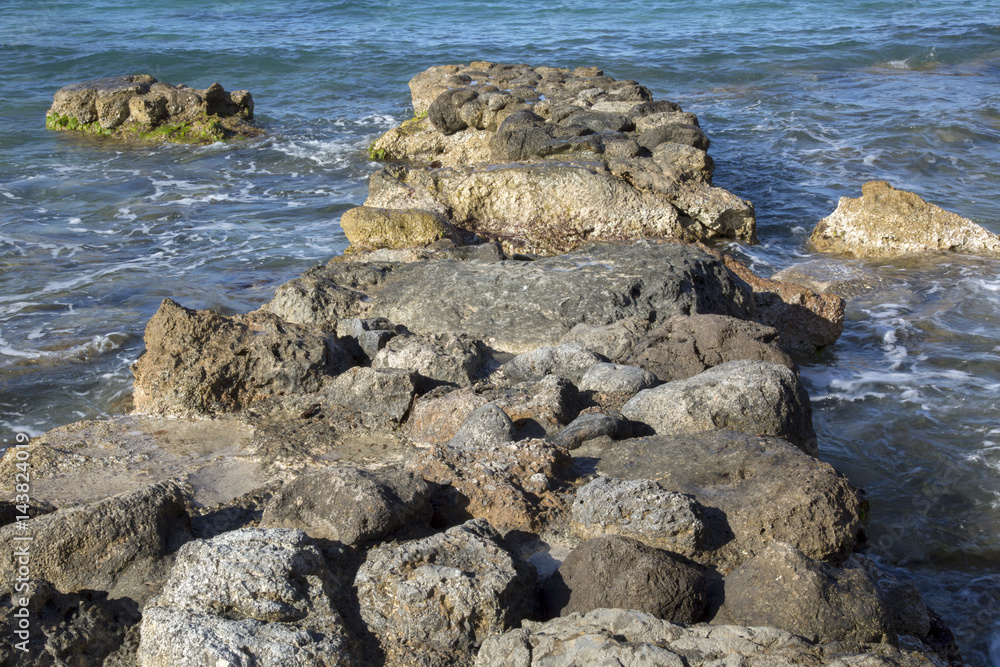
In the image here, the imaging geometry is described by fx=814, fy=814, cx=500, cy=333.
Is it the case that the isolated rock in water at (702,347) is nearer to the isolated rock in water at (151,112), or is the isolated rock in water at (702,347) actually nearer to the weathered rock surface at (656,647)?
the weathered rock surface at (656,647)

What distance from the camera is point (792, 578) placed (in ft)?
7.77

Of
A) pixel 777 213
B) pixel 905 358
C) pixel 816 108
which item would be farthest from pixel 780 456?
pixel 816 108

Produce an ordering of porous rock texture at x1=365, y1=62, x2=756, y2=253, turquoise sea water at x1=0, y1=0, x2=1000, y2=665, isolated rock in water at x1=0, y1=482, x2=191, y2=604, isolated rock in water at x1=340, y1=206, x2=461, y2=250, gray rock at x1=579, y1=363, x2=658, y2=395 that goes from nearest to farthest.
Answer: isolated rock in water at x1=0, y1=482, x2=191, y2=604, gray rock at x1=579, y1=363, x2=658, y2=395, turquoise sea water at x1=0, y1=0, x2=1000, y2=665, isolated rock in water at x1=340, y1=206, x2=461, y2=250, porous rock texture at x1=365, y1=62, x2=756, y2=253

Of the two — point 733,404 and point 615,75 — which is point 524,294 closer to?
point 733,404

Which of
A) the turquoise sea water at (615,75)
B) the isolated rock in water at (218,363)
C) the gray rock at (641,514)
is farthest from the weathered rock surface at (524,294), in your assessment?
the gray rock at (641,514)

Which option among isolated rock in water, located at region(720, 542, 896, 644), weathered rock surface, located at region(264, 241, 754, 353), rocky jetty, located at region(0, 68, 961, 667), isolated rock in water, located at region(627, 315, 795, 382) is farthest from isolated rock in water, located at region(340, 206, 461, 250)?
isolated rock in water, located at region(720, 542, 896, 644)

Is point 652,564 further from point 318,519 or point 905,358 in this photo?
point 905,358

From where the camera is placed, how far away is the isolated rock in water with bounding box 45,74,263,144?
43.8 ft

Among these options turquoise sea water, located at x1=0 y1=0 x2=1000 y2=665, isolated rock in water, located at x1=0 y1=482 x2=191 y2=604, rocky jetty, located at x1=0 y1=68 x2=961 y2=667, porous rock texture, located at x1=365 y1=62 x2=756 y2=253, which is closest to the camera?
rocky jetty, located at x1=0 y1=68 x2=961 y2=667

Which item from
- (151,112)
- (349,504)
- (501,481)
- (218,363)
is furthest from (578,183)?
(151,112)

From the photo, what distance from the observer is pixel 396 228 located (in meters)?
6.88

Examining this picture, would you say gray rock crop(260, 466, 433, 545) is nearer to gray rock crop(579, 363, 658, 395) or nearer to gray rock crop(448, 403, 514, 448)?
gray rock crop(448, 403, 514, 448)

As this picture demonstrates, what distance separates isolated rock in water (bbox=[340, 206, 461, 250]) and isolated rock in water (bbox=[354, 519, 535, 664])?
177 inches

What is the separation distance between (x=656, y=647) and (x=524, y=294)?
3056 mm
